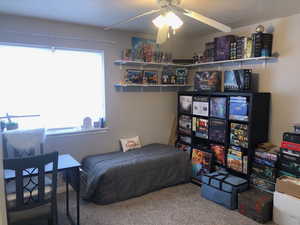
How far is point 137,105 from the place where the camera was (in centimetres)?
382

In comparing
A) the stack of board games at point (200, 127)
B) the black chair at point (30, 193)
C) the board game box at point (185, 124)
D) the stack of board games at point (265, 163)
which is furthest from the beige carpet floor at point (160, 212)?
the board game box at point (185, 124)

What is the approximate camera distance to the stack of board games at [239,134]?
9.75 ft

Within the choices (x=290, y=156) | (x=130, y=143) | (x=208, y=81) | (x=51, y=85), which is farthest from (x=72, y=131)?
(x=290, y=156)

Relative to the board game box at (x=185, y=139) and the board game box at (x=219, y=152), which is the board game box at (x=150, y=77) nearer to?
the board game box at (x=185, y=139)

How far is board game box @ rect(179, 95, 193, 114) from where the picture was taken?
12.4 ft

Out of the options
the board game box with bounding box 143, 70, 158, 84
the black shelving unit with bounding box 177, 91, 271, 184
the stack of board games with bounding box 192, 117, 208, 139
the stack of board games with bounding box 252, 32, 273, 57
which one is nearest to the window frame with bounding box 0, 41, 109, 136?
the board game box with bounding box 143, 70, 158, 84

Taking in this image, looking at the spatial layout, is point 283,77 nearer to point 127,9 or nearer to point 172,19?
point 172,19

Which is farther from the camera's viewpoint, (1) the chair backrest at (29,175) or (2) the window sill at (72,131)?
(2) the window sill at (72,131)

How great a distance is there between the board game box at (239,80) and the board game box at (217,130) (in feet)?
1.65

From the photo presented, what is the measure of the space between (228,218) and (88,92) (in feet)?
8.24

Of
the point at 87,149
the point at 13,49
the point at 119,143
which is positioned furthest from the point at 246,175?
the point at 13,49

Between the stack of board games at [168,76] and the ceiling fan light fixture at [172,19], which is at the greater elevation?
the ceiling fan light fixture at [172,19]

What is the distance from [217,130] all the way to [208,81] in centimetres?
78

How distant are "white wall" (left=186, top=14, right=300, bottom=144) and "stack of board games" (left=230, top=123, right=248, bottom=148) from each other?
16.2 inches
